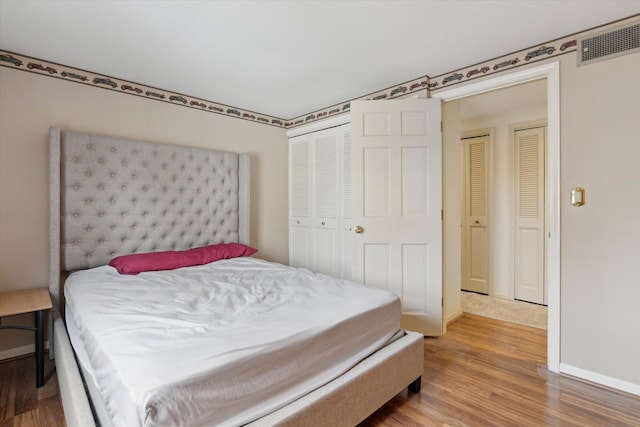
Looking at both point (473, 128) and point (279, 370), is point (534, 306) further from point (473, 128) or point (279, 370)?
point (279, 370)

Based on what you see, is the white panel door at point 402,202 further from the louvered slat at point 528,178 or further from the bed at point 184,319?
the louvered slat at point 528,178

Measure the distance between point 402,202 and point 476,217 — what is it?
6.31 ft

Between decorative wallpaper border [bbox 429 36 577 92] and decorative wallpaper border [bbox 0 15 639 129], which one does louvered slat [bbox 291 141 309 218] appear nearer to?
decorative wallpaper border [bbox 0 15 639 129]

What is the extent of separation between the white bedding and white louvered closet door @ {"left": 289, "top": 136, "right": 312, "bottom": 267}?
1.66 meters

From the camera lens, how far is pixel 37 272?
232 cm

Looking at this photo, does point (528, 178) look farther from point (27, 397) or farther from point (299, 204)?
point (27, 397)

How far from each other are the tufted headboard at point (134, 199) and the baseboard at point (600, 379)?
2889 mm

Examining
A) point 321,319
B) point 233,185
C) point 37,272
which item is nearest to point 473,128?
point 233,185

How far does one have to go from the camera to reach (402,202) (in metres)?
2.71

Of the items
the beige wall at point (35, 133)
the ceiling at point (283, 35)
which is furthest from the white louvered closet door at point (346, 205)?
the beige wall at point (35, 133)

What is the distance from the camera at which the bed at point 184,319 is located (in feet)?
3.45

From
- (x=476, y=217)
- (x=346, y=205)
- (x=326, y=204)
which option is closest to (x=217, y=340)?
(x=346, y=205)

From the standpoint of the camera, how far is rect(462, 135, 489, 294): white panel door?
3990 mm

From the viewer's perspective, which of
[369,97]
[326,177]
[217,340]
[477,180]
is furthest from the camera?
[477,180]
